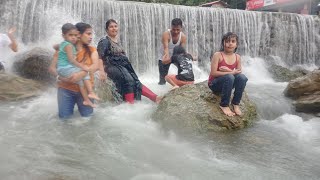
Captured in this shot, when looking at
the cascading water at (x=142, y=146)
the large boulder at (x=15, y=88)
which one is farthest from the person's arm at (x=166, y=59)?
the large boulder at (x=15, y=88)

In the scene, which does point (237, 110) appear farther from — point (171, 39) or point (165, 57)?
point (171, 39)

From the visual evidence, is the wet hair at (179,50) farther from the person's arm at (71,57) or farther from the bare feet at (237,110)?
the person's arm at (71,57)

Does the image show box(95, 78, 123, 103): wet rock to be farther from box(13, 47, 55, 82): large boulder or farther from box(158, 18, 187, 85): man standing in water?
box(13, 47, 55, 82): large boulder

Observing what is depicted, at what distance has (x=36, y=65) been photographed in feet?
23.8

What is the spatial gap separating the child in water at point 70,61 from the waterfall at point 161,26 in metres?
5.44

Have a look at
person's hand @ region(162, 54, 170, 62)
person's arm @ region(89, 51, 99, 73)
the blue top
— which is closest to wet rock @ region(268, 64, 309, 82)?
person's hand @ region(162, 54, 170, 62)

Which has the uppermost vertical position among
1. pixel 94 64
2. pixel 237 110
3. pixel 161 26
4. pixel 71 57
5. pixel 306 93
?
pixel 161 26

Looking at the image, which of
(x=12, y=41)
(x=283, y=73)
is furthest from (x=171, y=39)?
(x=283, y=73)

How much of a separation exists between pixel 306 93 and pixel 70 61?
4433mm

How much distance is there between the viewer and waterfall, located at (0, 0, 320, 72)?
9.83 meters

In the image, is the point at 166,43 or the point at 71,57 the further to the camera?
the point at 166,43

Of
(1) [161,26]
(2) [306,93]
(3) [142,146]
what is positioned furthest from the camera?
(1) [161,26]

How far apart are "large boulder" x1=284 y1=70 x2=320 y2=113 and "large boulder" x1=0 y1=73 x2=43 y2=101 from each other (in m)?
4.49

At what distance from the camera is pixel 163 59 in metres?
6.33
